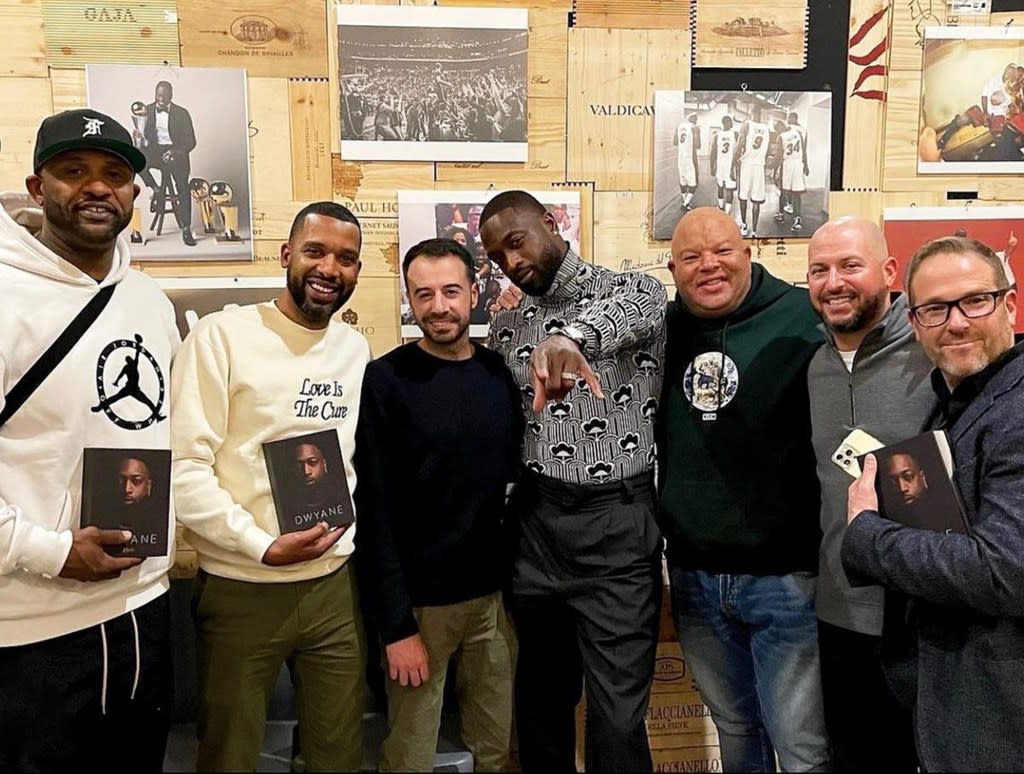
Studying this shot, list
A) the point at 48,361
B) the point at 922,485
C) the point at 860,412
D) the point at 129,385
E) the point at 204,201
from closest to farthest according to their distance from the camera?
the point at 922,485 → the point at 48,361 → the point at 129,385 → the point at 860,412 → the point at 204,201

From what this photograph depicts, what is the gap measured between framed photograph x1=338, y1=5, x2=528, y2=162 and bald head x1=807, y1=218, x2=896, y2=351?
108cm

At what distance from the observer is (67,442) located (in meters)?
1.57

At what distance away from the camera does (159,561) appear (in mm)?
1748

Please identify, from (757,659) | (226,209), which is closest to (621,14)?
(226,209)

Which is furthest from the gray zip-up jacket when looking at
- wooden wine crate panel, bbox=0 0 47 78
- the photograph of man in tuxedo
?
wooden wine crate panel, bbox=0 0 47 78

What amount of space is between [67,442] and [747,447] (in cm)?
160

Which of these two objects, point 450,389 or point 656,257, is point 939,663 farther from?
point 656,257

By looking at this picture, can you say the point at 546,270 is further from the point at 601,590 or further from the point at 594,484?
the point at 601,590

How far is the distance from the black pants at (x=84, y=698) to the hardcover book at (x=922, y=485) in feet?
5.51

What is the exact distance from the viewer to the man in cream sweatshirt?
1789 millimetres

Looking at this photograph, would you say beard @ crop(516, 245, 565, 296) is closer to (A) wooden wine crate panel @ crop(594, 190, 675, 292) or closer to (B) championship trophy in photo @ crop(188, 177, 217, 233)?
(A) wooden wine crate panel @ crop(594, 190, 675, 292)

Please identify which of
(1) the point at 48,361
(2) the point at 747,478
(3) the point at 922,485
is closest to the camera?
(3) the point at 922,485

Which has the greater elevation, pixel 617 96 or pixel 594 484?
pixel 617 96

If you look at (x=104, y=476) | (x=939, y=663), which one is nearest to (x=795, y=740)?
(x=939, y=663)
